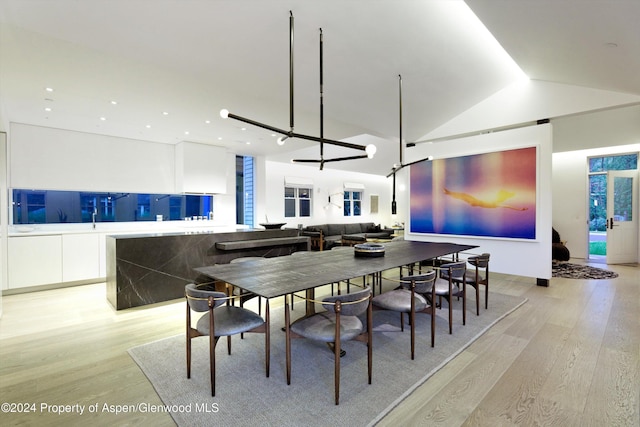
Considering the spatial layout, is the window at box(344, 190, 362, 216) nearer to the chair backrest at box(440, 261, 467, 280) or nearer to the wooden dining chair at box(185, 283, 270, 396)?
the chair backrest at box(440, 261, 467, 280)

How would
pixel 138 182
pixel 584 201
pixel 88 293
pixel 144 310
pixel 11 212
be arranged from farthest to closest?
pixel 584 201 < pixel 138 182 < pixel 11 212 < pixel 88 293 < pixel 144 310

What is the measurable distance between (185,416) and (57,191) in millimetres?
5399

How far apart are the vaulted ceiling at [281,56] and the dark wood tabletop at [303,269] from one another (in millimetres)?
2202

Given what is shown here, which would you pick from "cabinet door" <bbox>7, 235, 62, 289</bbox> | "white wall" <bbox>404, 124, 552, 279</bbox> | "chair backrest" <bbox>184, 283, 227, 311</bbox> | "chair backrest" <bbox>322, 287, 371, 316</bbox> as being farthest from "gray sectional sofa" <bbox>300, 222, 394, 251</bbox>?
"chair backrest" <bbox>184, 283, 227, 311</bbox>

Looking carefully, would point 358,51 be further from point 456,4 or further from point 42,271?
point 42,271

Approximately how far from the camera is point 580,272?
5996 millimetres

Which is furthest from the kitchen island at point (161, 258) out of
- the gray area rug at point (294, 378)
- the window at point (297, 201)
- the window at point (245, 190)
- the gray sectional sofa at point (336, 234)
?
the window at point (297, 201)

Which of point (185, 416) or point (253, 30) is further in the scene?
point (253, 30)

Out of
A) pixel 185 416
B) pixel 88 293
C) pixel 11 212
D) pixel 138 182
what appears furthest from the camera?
pixel 138 182

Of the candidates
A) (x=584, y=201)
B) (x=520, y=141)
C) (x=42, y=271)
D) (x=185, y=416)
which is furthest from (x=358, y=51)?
(x=584, y=201)

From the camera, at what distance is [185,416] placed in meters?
1.89

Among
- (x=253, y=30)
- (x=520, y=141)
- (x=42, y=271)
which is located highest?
(x=253, y=30)

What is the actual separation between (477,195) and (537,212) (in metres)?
0.96

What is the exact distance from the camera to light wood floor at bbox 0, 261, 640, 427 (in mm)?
1918
